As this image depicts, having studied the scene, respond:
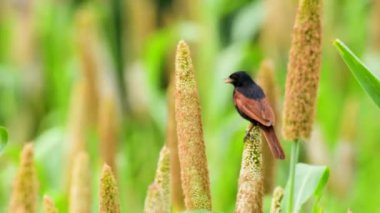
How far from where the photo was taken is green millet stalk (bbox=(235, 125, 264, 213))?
1.30 metres

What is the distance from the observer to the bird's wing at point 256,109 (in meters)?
1.32

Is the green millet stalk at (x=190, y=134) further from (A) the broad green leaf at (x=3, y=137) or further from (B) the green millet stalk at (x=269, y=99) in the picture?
(B) the green millet stalk at (x=269, y=99)

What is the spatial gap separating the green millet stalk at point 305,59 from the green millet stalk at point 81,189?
43cm

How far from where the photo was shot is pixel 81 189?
1729 mm

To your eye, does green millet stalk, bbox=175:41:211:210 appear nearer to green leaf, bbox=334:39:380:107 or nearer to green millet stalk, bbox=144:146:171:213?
green millet stalk, bbox=144:146:171:213

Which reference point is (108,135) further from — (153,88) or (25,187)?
(153,88)

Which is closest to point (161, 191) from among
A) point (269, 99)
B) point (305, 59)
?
point (305, 59)

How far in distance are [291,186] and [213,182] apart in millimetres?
1690

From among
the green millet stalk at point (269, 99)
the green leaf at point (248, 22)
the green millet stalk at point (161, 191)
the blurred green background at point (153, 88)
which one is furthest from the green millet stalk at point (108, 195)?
the green leaf at point (248, 22)

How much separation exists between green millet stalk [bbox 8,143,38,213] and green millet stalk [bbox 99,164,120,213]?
24 cm

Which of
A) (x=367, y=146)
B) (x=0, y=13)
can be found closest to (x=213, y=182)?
(x=367, y=146)

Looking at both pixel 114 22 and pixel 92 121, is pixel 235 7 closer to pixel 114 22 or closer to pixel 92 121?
pixel 114 22

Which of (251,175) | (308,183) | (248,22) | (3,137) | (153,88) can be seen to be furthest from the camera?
(248,22)

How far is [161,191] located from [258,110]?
14 cm
